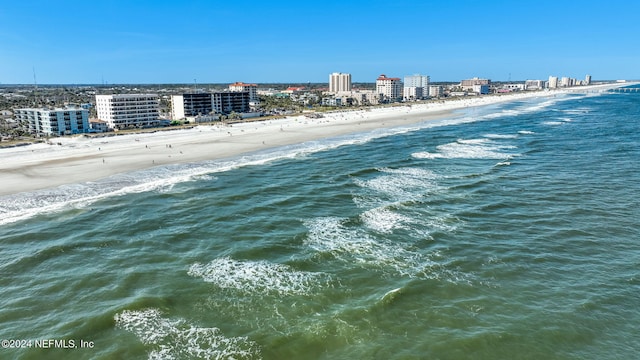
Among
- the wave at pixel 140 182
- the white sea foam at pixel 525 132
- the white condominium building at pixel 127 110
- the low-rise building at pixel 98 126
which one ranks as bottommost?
the wave at pixel 140 182

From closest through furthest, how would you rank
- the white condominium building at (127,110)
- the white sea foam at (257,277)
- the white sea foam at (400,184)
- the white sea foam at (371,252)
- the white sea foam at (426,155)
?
the white sea foam at (257,277) < the white sea foam at (371,252) < the white sea foam at (400,184) < the white sea foam at (426,155) < the white condominium building at (127,110)

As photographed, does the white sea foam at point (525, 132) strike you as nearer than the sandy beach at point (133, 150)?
No

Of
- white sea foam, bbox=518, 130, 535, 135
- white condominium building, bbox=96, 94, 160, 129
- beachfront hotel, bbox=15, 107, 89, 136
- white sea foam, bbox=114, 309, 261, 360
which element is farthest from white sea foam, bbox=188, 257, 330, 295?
white condominium building, bbox=96, 94, 160, 129

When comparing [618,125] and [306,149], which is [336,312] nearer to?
Result: [306,149]

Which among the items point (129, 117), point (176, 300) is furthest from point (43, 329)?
point (129, 117)

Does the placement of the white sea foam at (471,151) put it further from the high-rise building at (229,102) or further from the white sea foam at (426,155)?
the high-rise building at (229,102)

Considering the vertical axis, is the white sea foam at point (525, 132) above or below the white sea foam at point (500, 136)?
above

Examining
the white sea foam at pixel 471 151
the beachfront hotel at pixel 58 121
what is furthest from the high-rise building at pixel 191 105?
the white sea foam at pixel 471 151
